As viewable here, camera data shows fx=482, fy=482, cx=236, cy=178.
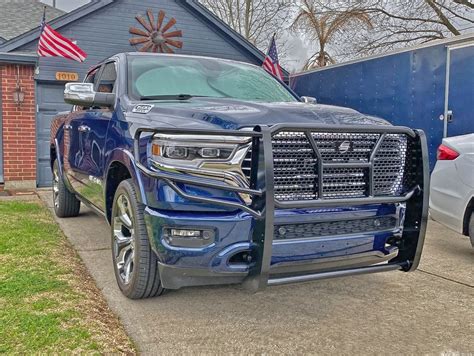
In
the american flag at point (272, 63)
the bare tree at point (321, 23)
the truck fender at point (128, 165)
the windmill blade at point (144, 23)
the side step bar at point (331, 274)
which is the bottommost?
the side step bar at point (331, 274)

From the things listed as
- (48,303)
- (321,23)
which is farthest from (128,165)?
(321,23)

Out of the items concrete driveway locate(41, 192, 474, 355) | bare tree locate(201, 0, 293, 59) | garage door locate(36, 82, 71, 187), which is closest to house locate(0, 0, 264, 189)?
garage door locate(36, 82, 71, 187)

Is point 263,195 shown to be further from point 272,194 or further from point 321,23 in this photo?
point 321,23

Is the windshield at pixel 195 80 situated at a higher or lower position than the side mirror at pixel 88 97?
higher

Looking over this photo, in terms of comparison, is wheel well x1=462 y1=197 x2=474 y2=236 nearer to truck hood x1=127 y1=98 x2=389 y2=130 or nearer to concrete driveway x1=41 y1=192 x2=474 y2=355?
concrete driveway x1=41 y1=192 x2=474 y2=355

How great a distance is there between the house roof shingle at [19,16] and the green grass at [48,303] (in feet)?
26.2

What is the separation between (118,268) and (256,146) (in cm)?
168

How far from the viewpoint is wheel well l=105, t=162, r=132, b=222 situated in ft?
12.5

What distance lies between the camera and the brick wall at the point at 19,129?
9852 mm

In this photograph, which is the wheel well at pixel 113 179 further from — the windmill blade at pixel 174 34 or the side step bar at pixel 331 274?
the windmill blade at pixel 174 34

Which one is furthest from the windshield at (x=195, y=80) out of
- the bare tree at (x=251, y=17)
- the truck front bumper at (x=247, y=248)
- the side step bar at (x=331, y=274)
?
the bare tree at (x=251, y=17)

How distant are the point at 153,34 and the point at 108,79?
690cm

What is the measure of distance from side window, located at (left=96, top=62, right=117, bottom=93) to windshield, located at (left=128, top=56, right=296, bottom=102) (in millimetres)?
292

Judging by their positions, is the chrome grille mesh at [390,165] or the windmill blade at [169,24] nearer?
the chrome grille mesh at [390,165]
